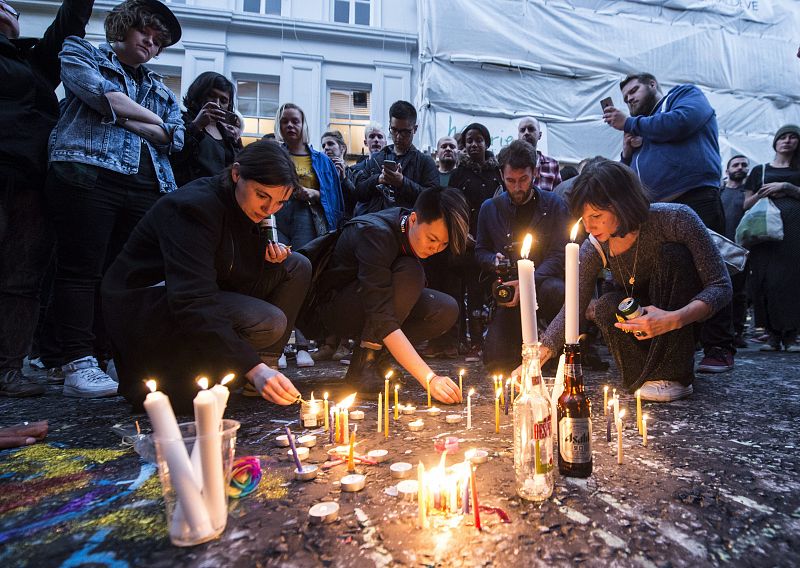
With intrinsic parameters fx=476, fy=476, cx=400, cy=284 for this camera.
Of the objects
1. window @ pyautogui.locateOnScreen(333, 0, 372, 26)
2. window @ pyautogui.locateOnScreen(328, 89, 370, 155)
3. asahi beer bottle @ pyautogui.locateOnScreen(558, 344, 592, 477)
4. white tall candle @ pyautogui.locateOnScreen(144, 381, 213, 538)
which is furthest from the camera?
window @ pyautogui.locateOnScreen(333, 0, 372, 26)

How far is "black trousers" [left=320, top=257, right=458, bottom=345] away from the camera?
281 centimetres

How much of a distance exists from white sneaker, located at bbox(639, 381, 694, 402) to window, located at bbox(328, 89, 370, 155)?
30.1 ft

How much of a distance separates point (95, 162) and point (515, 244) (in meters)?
2.65

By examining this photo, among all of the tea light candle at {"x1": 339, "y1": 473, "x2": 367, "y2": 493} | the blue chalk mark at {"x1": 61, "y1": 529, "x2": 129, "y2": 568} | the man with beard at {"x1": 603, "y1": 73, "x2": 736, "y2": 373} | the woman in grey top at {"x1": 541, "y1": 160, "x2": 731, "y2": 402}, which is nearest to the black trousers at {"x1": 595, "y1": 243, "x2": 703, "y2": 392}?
the woman in grey top at {"x1": 541, "y1": 160, "x2": 731, "y2": 402}

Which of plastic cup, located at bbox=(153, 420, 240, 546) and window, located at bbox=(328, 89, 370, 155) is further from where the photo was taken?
window, located at bbox=(328, 89, 370, 155)

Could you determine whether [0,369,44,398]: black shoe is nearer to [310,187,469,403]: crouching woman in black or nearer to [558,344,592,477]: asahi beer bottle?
[310,187,469,403]: crouching woman in black

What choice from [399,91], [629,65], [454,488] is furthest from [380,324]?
[629,65]

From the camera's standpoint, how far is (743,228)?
14.1ft

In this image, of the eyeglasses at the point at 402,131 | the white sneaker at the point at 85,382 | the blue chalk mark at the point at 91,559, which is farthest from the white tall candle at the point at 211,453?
the eyeglasses at the point at 402,131

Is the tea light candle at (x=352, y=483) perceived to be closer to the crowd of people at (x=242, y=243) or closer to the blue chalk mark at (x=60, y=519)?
the crowd of people at (x=242, y=243)

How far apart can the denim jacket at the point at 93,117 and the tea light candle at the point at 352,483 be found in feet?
7.36

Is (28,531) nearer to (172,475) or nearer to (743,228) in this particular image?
(172,475)

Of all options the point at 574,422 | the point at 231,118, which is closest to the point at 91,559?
the point at 574,422

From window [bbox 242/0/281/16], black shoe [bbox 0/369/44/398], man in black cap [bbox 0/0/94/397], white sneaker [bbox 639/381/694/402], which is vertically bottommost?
white sneaker [bbox 639/381/694/402]
